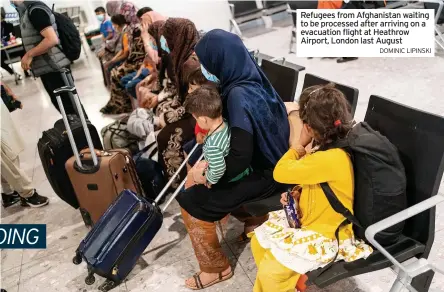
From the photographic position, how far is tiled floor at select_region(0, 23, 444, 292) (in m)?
2.29

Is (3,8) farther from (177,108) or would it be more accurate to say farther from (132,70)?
(177,108)

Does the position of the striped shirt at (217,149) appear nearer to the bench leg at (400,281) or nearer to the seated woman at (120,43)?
the bench leg at (400,281)

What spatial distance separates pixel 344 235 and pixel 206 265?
0.86 metres

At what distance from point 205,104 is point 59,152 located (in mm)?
1395

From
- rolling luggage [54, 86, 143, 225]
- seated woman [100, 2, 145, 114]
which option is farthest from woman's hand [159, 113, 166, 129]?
seated woman [100, 2, 145, 114]

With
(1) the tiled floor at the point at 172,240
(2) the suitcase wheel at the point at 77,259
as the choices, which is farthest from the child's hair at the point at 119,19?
(2) the suitcase wheel at the point at 77,259

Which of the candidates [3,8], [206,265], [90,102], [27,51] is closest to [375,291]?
[206,265]

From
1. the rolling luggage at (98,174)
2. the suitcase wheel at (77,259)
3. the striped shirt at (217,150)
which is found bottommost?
the suitcase wheel at (77,259)

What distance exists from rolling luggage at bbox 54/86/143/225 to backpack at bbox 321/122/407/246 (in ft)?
4.90

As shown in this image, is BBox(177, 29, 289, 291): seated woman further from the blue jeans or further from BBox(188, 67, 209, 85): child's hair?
the blue jeans

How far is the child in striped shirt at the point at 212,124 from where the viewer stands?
6.20 feet

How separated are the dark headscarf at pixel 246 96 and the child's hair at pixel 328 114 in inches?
15.3

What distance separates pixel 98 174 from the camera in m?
2.59

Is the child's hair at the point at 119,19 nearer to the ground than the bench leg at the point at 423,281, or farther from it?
farther from it
